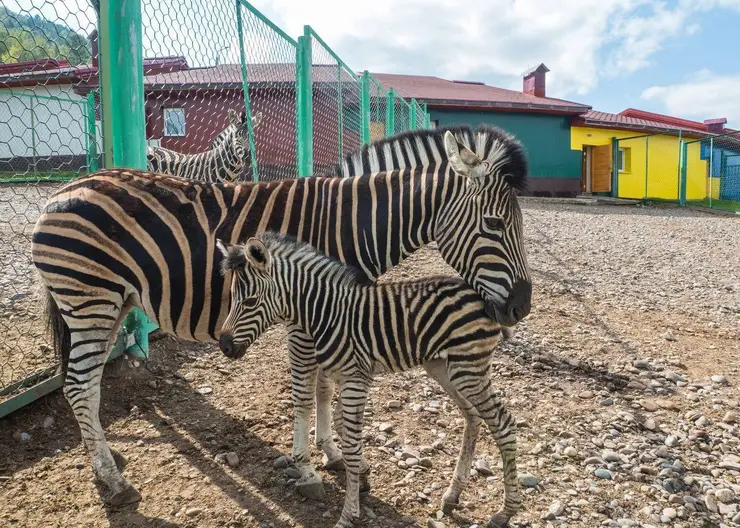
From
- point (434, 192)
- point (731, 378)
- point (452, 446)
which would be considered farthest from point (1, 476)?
point (731, 378)

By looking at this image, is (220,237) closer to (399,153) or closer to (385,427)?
(399,153)

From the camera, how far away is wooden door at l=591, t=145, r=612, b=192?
2711cm

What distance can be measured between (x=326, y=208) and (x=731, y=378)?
159 inches

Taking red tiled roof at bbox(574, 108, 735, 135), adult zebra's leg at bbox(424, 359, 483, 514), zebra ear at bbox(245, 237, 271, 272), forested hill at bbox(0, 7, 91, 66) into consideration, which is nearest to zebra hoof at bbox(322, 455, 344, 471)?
adult zebra's leg at bbox(424, 359, 483, 514)

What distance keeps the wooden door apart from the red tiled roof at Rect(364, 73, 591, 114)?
2.34 meters

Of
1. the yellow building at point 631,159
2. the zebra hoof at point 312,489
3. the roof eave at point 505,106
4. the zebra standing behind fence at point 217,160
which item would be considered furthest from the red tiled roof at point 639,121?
the zebra hoof at point 312,489

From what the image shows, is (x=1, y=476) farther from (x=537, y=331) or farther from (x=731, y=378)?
(x=731, y=378)

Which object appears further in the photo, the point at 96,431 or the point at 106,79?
the point at 106,79

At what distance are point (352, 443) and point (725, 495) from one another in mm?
2256

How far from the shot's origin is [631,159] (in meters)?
28.6

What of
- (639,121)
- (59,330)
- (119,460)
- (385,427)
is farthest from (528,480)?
(639,121)

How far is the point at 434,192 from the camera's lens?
3.70 meters

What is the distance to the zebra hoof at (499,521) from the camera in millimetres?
3066

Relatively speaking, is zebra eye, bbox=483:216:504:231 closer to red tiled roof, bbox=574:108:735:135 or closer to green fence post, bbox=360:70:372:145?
green fence post, bbox=360:70:372:145
